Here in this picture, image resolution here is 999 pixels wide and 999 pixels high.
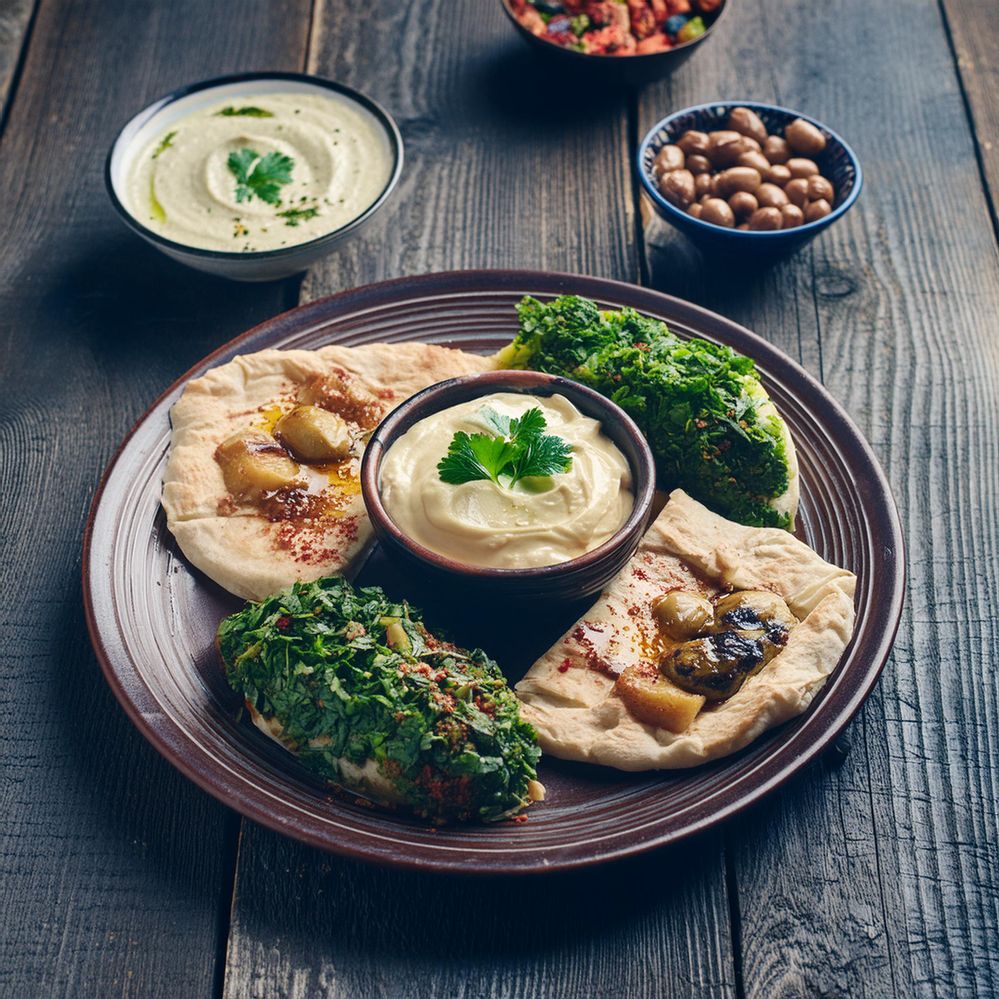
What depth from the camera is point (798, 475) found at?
443 centimetres

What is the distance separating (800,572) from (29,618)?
3.05m

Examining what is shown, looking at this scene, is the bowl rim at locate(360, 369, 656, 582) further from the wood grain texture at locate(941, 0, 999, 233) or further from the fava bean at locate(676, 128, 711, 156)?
the wood grain texture at locate(941, 0, 999, 233)

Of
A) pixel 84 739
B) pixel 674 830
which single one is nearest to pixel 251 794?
pixel 84 739

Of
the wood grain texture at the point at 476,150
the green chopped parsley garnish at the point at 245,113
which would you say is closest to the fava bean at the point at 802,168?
the wood grain texture at the point at 476,150

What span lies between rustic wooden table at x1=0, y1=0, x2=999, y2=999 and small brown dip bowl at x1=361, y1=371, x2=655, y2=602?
0.98 m

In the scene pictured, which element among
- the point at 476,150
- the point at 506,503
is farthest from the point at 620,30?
the point at 506,503

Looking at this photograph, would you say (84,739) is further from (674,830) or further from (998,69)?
(998,69)

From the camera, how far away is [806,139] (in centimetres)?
570

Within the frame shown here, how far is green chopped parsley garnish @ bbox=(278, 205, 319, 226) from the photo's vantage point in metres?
5.51

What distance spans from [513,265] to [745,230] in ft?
4.04

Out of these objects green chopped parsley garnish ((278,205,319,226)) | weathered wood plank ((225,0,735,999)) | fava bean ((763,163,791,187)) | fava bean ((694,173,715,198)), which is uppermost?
fava bean ((763,163,791,187))

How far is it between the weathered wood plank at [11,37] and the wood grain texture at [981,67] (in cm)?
588

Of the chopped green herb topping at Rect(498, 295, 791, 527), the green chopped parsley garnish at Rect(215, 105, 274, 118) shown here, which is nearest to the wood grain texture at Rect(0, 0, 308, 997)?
the green chopped parsley garnish at Rect(215, 105, 274, 118)

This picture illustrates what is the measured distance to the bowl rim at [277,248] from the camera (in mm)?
5121
